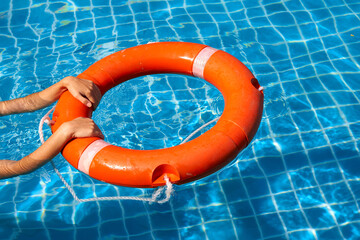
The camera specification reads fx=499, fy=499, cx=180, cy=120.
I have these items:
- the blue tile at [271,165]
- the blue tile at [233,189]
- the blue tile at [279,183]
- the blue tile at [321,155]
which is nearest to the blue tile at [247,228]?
the blue tile at [233,189]

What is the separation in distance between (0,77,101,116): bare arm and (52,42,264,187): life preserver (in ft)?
0.18

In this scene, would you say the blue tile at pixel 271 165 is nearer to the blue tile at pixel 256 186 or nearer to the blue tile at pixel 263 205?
the blue tile at pixel 256 186

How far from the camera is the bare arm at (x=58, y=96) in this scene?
319cm

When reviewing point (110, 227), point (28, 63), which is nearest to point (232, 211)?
point (110, 227)

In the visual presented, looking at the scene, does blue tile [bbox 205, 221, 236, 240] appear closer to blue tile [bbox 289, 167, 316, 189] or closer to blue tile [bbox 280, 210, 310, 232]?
blue tile [bbox 280, 210, 310, 232]

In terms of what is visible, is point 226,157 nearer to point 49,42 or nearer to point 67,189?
point 67,189

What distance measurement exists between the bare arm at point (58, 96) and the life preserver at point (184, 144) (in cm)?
6

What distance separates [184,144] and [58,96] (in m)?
0.99

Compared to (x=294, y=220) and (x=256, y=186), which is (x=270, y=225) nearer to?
(x=294, y=220)

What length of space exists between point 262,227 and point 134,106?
134 cm

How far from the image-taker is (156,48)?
3.50 metres

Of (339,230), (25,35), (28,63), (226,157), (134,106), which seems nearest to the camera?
(226,157)

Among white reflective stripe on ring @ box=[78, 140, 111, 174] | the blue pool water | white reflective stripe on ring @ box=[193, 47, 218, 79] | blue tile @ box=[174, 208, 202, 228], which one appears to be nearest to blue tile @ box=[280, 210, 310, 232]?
the blue pool water

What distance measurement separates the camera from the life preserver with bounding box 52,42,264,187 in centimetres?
280
